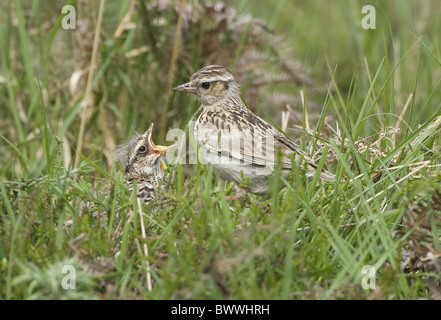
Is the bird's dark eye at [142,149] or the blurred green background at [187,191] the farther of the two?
the bird's dark eye at [142,149]

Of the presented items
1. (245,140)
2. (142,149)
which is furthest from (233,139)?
(142,149)

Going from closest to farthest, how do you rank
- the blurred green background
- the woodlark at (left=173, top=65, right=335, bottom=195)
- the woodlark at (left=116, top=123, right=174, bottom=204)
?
1. the blurred green background
2. the woodlark at (left=173, top=65, right=335, bottom=195)
3. the woodlark at (left=116, top=123, right=174, bottom=204)

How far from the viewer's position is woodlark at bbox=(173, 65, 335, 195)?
539cm

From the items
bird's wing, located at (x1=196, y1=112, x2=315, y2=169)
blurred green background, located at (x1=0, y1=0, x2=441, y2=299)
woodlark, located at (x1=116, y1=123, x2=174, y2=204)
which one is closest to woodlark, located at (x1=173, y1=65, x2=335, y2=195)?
bird's wing, located at (x1=196, y1=112, x2=315, y2=169)

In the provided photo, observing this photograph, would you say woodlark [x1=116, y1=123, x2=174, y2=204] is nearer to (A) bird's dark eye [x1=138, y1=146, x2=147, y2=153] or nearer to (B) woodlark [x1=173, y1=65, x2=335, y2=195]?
(A) bird's dark eye [x1=138, y1=146, x2=147, y2=153]

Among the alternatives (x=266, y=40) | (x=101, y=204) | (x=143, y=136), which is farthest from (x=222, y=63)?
(x=101, y=204)

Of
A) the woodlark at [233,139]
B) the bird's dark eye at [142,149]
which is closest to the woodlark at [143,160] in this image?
the bird's dark eye at [142,149]

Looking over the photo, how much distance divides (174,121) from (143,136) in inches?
83.6

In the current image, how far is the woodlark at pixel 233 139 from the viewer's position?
5395 mm

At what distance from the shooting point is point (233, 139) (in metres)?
5.76

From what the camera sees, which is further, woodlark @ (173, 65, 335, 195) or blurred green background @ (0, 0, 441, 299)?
woodlark @ (173, 65, 335, 195)

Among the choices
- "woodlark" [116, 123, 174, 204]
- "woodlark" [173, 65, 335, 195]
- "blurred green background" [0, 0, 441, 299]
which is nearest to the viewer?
"blurred green background" [0, 0, 441, 299]

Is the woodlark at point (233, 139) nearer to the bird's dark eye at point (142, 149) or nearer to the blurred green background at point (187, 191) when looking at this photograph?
the blurred green background at point (187, 191)

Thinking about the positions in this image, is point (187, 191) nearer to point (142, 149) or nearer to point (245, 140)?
point (245, 140)
